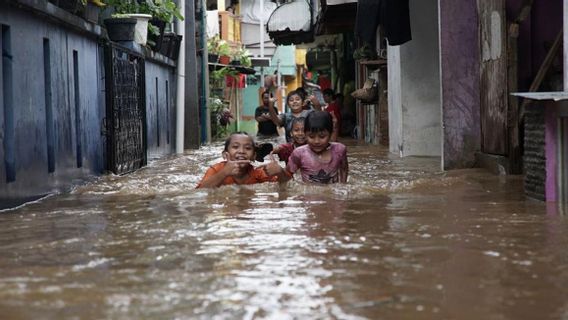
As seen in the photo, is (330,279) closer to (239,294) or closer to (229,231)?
(239,294)

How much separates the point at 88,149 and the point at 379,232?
6.14 metres

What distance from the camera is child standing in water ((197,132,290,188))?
7.70 m

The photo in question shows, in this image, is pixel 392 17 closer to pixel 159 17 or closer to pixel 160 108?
pixel 159 17

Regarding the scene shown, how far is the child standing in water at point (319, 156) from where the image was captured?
27.0ft

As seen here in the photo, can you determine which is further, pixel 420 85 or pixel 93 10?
pixel 420 85

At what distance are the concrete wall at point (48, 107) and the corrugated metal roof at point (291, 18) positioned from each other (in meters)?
13.2

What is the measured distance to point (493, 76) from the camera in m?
9.88

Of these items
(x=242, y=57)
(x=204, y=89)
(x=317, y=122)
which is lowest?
(x=317, y=122)

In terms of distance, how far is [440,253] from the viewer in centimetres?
437

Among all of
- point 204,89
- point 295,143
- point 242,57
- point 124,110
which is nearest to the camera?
point 295,143

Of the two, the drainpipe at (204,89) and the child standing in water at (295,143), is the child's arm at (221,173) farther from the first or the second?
the drainpipe at (204,89)

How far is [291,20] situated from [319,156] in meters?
16.5

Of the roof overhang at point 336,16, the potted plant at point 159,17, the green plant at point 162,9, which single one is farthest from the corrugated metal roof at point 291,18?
the green plant at point 162,9

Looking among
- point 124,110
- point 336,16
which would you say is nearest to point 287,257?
point 124,110
